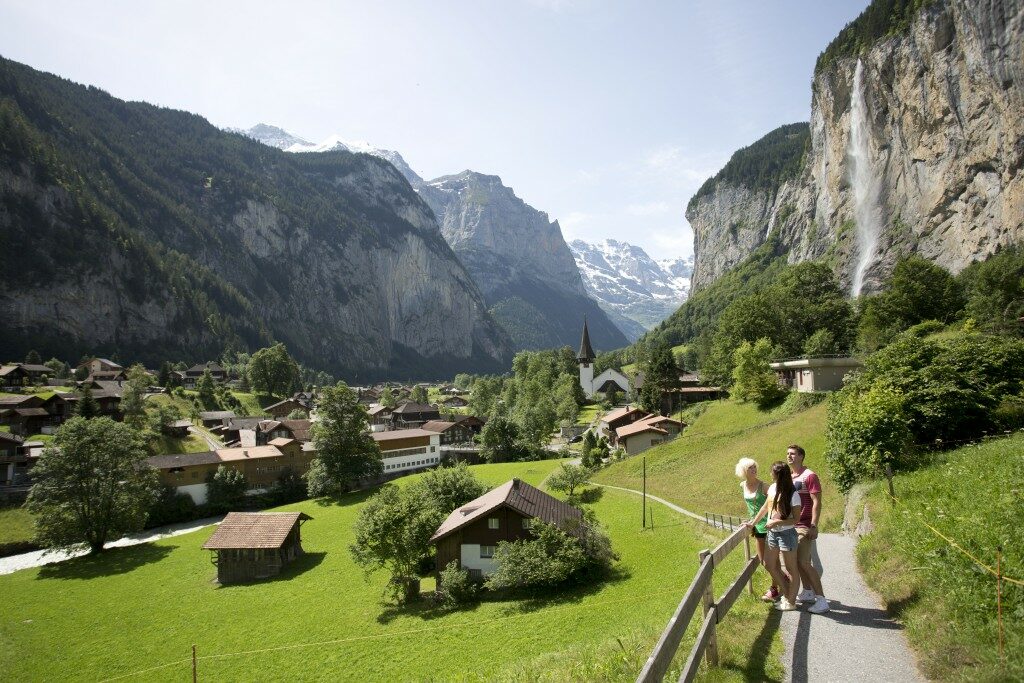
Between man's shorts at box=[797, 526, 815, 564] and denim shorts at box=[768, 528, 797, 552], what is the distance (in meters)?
0.16

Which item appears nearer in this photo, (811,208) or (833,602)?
(833,602)

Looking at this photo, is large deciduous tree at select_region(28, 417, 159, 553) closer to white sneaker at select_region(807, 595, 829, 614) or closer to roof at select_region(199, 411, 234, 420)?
roof at select_region(199, 411, 234, 420)

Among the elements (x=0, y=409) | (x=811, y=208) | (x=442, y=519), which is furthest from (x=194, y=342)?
(x=811, y=208)

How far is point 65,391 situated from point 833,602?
107 metres

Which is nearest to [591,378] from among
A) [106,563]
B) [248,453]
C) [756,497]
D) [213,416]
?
[248,453]

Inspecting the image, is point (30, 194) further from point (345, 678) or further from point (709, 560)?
point (709, 560)

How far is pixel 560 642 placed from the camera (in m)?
18.2

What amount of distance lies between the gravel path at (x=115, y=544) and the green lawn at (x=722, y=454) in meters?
42.6

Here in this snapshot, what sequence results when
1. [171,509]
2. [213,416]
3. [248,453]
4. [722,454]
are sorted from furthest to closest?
[213,416] → [248,453] → [171,509] → [722,454]

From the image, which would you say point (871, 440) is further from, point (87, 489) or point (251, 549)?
point (87, 489)

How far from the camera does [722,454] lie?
43188mm

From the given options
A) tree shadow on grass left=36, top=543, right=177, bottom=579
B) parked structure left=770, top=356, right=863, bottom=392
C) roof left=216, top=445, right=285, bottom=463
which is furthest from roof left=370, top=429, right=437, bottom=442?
parked structure left=770, top=356, right=863, bottom=392

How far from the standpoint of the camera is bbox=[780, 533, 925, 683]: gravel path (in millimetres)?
6426

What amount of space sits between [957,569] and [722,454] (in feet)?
122
